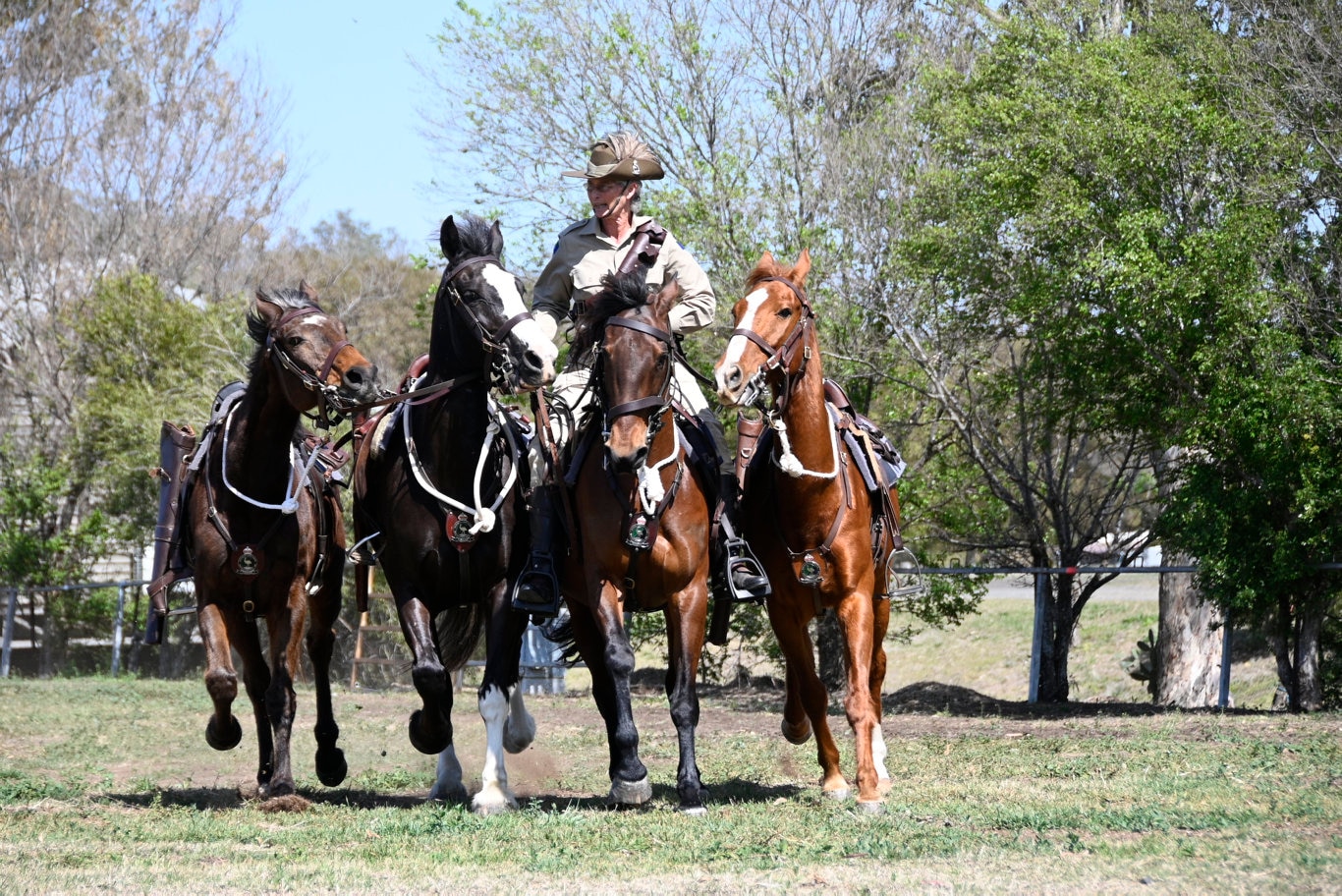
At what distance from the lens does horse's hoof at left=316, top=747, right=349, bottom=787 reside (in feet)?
30.3

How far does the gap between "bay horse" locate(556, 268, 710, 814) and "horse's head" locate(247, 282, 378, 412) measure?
1.24m

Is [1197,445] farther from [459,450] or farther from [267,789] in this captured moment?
[267,789]

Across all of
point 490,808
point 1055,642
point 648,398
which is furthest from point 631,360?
point 1055,642

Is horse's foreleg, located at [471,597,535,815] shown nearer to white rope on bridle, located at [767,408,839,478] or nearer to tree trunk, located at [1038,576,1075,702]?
white rope on bridle, located at [767,408,839,478]

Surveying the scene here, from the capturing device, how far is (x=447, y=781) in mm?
9148

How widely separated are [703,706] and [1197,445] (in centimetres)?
640

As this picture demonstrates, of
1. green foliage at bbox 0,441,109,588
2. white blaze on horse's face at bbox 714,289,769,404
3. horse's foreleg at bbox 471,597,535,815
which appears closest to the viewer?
white blaze on horse's face at bbox 714,289,769,404

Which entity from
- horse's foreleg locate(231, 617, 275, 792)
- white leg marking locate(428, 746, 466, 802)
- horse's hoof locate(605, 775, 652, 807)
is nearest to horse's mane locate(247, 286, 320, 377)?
horse's foreleg locate(231, 617, 275, 792)

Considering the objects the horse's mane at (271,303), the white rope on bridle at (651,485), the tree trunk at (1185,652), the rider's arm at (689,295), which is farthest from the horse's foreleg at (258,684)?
the tree trunk at (1185,652)

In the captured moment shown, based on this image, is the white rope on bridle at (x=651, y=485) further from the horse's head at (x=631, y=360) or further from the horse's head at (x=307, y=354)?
the horse's head at (x=307, y=354)

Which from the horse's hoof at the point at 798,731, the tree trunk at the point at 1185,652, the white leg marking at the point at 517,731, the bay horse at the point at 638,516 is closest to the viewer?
the bay horse at the point at 638,516

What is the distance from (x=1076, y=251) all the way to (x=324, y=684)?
9698 mm

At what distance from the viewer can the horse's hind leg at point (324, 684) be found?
9.24m

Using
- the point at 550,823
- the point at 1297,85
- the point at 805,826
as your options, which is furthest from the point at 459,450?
the point at 1297,85
